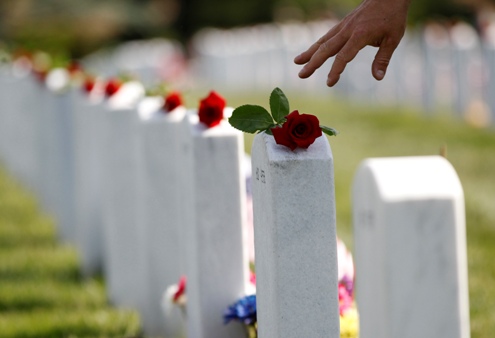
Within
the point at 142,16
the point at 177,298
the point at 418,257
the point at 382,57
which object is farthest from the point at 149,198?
the point at 142,16

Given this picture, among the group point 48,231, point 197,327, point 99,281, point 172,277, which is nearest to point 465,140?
point 48,231

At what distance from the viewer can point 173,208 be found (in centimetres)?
496

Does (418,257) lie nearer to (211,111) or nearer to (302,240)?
(302,240)

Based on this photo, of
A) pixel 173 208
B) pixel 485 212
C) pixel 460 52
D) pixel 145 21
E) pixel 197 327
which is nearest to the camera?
pixel 197 327

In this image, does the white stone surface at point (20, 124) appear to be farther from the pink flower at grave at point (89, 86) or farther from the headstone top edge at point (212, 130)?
the headstone top edge at point (212, 130)

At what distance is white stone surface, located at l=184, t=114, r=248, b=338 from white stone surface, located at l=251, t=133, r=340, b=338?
37.7 inches

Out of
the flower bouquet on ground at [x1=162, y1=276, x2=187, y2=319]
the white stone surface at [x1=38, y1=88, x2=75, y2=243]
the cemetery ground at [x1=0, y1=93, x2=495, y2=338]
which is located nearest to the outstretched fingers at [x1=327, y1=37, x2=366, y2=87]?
the cemetery ground at [x1=0, y1=93, x2=495, y2=338]

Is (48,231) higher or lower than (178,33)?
lower

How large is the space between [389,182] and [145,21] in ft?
124

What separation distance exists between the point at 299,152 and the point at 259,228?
35 centimetres

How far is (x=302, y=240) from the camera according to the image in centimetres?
310

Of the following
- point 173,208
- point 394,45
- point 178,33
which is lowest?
point 173,208

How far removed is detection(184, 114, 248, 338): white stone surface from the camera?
4086mm

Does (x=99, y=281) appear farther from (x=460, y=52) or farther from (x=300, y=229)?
(x=460, y=52)
